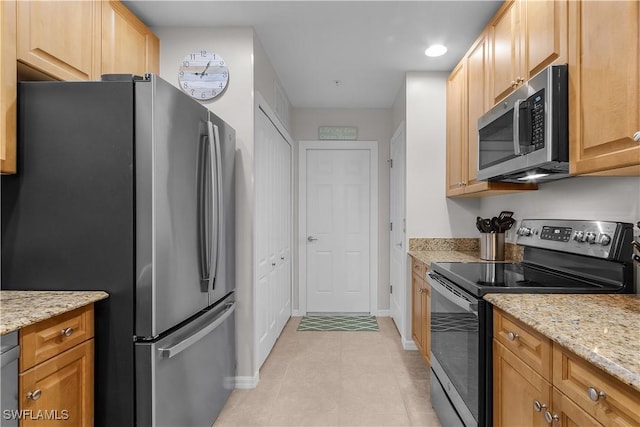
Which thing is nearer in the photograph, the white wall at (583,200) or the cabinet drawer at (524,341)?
the cabinet drawer at (524,341)

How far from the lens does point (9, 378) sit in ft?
3.69

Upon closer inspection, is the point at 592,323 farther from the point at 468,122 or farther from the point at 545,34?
the point at 468,122

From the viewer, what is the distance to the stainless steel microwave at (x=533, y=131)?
1.57m

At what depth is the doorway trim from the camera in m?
4.56

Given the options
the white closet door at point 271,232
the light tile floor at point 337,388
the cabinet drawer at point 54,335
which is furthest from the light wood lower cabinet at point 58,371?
the white closet door at point 271,232

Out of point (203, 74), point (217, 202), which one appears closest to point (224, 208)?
point (217, 202)

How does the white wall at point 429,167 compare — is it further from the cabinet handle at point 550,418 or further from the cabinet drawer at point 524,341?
the cabinet handle at point 550,418

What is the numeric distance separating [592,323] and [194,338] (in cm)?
163

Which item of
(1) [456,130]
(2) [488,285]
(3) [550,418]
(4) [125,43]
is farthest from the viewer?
(1) [456,130]

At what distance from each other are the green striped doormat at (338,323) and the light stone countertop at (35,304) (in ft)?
9.07

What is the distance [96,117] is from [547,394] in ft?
6.44

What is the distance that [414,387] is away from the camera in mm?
2639

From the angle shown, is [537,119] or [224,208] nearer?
[537,119]

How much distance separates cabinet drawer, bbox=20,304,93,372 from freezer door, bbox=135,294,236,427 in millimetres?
234
